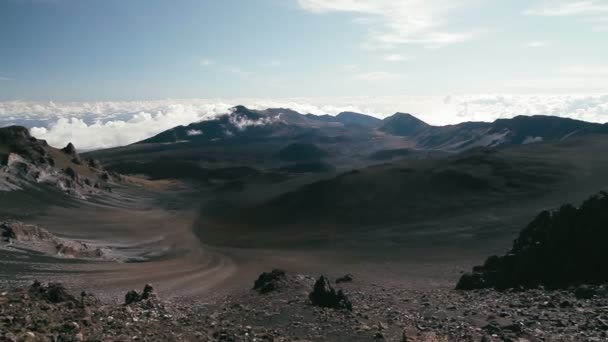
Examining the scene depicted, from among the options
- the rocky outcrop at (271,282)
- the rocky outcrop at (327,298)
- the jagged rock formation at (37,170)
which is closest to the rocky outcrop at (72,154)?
the jagged rock formation at (37,170)

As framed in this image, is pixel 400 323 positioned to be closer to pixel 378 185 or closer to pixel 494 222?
pixel 494 222

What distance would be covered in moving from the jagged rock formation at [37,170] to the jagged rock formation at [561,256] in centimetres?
7939

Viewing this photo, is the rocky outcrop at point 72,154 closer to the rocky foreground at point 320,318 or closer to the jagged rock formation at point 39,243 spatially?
the jagged rock formation at point 39,243

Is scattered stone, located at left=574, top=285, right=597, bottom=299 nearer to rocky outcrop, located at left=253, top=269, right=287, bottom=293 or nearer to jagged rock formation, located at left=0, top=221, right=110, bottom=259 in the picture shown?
rocky outcrop, located at left=253, top=269, right=287, bottom=293

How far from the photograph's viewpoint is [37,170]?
92625 millimetres

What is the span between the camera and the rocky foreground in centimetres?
1548

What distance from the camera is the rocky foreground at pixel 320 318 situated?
15.5 m

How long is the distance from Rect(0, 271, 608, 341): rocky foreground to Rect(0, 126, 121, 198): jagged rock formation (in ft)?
239

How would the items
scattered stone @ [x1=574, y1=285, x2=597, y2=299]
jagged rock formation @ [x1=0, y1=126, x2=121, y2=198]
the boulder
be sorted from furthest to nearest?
jagged rock formation @ [x1=0, y1=126, x2=121, y2=198] < scattered stone @ [x1=574, y1=285, x2=597, y2=299] < the boulder

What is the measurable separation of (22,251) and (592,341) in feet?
158

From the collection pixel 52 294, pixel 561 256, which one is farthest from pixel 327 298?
pixel 561 256

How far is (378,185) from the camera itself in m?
99.9

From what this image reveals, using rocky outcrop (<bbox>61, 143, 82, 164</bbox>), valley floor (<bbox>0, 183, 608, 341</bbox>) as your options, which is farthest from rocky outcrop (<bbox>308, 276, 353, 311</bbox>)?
rocky outcrop (<bbox>61, 143, 82, 164</bbox>)

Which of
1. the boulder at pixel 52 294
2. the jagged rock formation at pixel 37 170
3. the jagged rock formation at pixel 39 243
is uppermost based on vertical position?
the jagged rock formation at pixel 37 170
